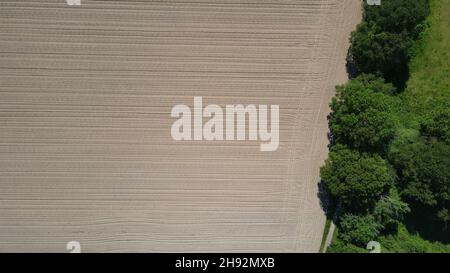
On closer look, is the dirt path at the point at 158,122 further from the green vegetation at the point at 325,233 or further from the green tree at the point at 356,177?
the green tree at the point at 356,177

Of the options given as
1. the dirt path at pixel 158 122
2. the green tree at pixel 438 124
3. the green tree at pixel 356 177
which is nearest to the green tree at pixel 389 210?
the green tree at pixel 356 177

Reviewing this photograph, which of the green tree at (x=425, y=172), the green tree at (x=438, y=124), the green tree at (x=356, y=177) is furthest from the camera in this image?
the green tree at (x=438, y=124)

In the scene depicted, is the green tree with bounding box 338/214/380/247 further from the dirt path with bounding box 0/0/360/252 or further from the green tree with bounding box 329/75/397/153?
the green tree with bounding box 329/75/397/153

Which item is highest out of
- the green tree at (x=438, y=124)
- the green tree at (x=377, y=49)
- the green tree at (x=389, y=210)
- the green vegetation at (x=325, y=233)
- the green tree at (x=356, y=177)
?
the green tree at (x=377, y=49)

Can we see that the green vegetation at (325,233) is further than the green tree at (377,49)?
Yes

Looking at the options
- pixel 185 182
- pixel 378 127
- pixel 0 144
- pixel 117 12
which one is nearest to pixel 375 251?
pixel 378 127

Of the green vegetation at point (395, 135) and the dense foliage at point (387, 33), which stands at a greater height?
the dense foliage at point (387, 33)
